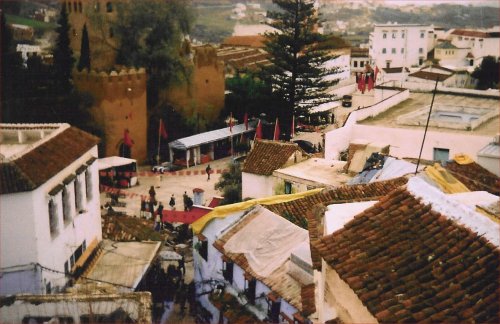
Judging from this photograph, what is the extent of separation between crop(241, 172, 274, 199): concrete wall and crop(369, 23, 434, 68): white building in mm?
41477

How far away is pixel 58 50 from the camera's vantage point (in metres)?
27.7

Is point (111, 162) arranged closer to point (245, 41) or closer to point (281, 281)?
point (281, 281)

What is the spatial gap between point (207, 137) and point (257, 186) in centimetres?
1196

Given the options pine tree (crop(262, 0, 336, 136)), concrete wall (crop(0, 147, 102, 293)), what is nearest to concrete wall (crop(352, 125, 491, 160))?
concrete wall (crop(0, 147, 102, 293))

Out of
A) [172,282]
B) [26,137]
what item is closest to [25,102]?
[26,137]

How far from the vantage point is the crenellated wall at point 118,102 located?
26.2 metres

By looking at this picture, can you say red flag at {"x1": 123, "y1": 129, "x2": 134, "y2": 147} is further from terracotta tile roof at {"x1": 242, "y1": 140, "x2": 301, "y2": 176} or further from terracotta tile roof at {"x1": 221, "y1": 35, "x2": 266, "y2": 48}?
terracotta tile roof at {"x1": 221, "y1": 35, "x2": 266, "y2": 48}

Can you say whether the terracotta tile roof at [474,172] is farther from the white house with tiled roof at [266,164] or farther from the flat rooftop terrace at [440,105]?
the flat rooftop terrace at [440,105]

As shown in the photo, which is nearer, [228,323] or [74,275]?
[228,323]

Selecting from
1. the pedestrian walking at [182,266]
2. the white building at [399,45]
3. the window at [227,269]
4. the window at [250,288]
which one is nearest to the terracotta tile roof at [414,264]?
the window at [250,288]

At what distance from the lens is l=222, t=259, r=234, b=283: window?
11.2m

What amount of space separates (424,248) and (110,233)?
40.1 feet

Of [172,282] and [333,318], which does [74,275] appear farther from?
[333,318]

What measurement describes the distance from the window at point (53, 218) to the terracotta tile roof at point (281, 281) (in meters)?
3.19
